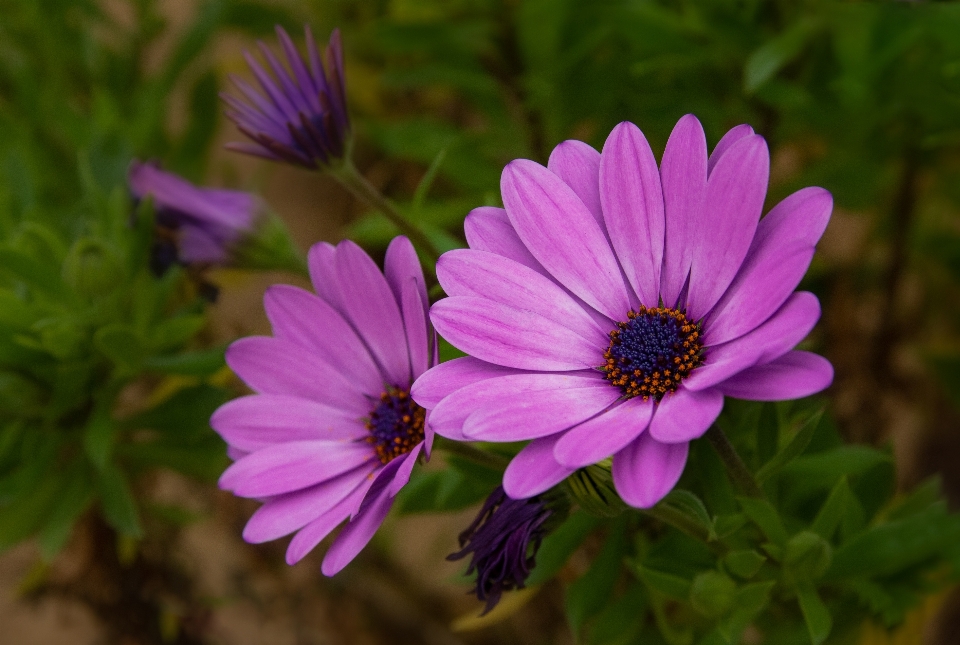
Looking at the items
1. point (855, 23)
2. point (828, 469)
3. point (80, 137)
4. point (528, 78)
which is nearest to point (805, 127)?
point (855, 23)

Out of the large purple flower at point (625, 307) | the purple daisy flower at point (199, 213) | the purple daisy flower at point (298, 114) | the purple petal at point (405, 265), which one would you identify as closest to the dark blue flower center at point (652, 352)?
the large purple flower at point (625, 307)

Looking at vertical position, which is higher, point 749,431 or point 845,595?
point 749,431

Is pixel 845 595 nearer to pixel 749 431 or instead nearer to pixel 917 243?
pixel 749 431

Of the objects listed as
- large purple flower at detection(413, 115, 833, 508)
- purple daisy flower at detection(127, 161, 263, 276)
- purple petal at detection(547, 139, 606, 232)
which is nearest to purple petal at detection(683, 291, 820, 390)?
large purple flower at detection(413, 115, 833, 508)

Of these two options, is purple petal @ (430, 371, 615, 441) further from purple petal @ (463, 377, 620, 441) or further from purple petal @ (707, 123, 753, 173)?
purple petal @ (707, 123, 753, 173)

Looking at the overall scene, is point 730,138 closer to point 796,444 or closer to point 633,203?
point 633,203

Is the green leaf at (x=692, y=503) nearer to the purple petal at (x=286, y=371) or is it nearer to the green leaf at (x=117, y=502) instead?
the purple petal at (x=286, y=371)
